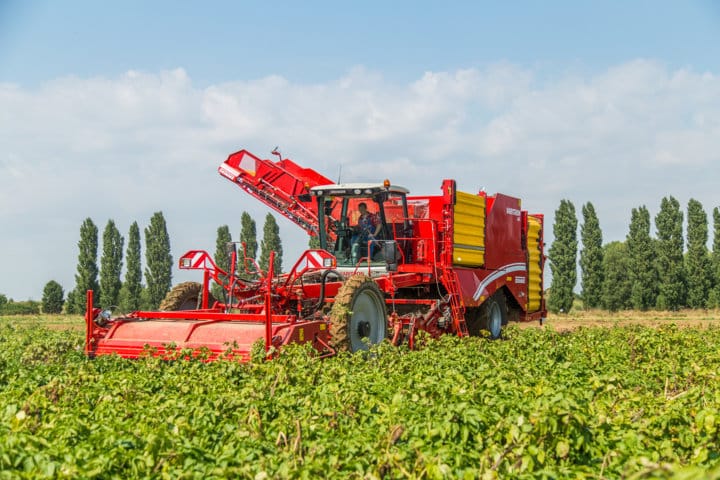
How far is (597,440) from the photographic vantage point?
419cm

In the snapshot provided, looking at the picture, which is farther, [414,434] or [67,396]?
[67,396]

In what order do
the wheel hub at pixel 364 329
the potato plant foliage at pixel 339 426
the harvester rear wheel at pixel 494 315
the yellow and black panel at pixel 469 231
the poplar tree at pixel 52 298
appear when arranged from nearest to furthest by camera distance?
the potato plant foliage at pixel 339 426 < the wheel hub at pixel 364 329 < the yellow and black panel at pixel 469 231 < the harvester rear wheel at pixel 494 315 < the poplar tree at pixel 52 298

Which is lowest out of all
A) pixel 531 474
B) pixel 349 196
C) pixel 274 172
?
pixel 531 474

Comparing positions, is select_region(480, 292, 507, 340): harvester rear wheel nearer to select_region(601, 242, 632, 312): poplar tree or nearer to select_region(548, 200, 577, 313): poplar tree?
select_region(548, 200, 577, 313): poplar tree

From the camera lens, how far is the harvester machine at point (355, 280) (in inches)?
341

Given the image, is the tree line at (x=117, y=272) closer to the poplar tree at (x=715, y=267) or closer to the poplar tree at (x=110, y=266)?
the poplar tree at (x=110, y=266)

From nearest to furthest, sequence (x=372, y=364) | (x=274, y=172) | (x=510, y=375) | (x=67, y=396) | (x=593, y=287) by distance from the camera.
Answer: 1. (x=67, y=396)
2. (x=510, y=375)
3. (x=372, y=364)
4. (x=274, y=172)
5. (x=593, y=287)

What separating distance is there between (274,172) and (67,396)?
981cm

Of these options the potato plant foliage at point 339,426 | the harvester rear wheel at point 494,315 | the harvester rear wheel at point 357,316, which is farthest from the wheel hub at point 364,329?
the harvester rear wheel at point 494,315

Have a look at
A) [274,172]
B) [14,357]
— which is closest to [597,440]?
[14,357]

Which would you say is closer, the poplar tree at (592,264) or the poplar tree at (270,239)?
the poplar tree at (592,264)

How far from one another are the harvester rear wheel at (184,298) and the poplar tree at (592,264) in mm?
34907

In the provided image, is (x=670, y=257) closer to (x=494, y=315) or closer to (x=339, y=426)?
(x=494, y=315)

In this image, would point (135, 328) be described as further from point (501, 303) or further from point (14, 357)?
point (501, 303)
